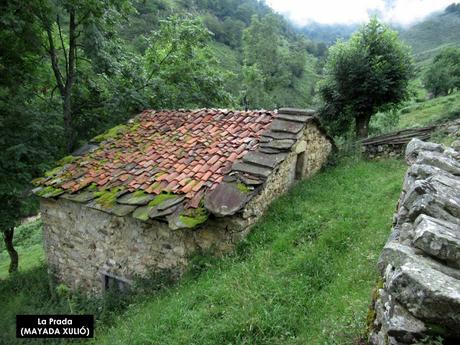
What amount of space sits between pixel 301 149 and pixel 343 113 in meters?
8.98

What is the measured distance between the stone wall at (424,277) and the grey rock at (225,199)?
11.0 ft

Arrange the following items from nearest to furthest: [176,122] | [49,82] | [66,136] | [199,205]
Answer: [199,205] < [176,122] < [66,136] < [49,82]

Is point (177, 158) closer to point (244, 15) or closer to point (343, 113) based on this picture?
point (343, 113)

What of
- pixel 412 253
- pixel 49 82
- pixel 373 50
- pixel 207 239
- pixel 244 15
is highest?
pixel 244 15

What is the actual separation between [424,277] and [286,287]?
3.22 meters

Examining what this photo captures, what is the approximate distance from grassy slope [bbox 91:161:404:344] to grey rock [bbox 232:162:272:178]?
100cm

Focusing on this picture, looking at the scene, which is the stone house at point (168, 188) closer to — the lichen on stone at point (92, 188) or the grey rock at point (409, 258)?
the lichen on stone at point (92, 188)

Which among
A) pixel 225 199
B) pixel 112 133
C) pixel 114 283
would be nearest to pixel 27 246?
pixel 112 133

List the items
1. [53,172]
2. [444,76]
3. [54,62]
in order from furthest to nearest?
[444,76], [54,62], [53,172]

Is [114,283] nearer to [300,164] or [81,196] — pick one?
[81,196]

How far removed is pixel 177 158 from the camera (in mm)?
8000

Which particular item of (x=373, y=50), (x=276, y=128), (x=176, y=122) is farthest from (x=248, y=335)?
(x=373, y=50)

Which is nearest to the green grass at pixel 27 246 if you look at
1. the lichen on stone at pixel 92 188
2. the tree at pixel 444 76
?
the lichen on stone at pixel 92 188

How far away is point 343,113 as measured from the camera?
16.1 metres
